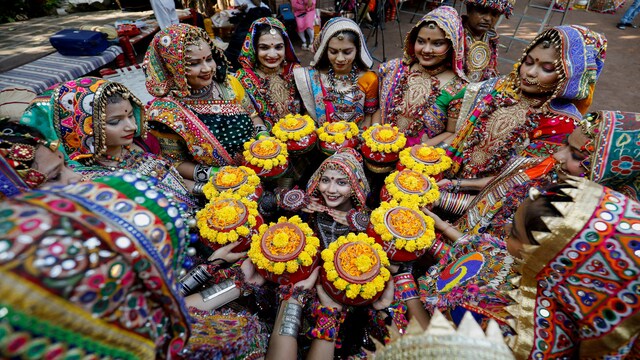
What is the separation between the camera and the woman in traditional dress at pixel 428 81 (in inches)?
130

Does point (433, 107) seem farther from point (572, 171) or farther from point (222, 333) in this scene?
point (222, 333)

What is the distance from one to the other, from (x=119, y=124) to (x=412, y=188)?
2.49 m

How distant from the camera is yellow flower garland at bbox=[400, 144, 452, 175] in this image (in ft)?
9.74

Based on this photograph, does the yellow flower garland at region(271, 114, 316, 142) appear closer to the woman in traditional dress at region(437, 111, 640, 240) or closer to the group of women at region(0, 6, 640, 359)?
the group of women at region(0, 6, 640, 359)

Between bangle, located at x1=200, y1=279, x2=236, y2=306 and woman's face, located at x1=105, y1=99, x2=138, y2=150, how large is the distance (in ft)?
4.49

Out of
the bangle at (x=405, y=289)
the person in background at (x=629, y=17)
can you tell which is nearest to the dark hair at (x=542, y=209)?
the bangle at (x=405, y=289)

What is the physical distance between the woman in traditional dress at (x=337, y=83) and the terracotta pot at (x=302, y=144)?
2.12ft

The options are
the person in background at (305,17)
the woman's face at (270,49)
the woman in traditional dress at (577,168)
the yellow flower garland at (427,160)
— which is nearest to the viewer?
the woman in traditional dress at (577,168)

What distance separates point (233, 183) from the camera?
2770 mm

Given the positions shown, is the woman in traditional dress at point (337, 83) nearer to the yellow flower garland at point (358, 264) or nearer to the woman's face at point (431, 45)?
the woman's face at point (431, 45)

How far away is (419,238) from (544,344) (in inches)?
38.7

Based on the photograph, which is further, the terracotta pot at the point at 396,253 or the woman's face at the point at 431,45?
the woman's face at the point at 431,45

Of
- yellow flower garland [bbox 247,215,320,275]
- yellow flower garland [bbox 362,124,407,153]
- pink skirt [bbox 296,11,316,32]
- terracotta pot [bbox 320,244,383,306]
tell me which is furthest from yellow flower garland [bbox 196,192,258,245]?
pink skirt [bbox 296,11,316,32]

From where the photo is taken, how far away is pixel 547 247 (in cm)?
118
